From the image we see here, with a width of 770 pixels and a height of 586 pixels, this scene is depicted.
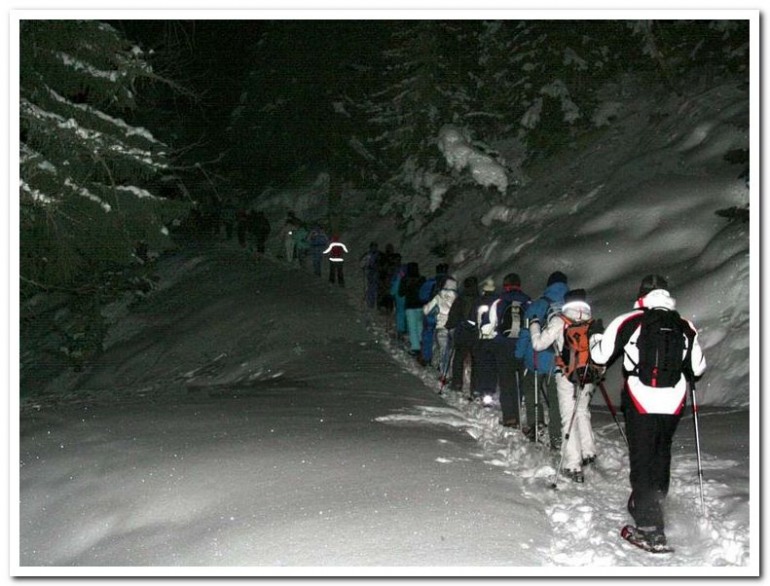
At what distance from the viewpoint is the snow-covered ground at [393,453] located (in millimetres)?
5715

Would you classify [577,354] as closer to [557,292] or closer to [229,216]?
[557,292]

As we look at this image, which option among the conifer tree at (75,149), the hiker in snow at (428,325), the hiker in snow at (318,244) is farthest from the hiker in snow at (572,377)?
the hiker in snow at (318,244)

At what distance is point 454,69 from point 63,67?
712 inches

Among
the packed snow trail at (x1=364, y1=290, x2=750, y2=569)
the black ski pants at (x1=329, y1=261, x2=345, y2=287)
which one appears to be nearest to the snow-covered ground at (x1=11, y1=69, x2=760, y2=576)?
the packed snow trail at (x1=364, y1=290, x2=750, y2=569)

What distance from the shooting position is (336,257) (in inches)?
981

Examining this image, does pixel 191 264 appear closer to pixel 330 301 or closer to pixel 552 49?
pixel 330 301

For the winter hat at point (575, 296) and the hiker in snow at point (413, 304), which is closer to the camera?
the winter hat at point (575, 296)

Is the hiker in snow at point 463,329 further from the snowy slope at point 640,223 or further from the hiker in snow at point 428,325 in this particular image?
the snowy slope at point 640,223

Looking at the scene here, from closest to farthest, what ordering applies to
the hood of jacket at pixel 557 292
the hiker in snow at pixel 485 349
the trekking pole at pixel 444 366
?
the hood of jacket at pixel 557 292
the hiker in snow at pixel 485 349
the trekking pole at pixel 444 366

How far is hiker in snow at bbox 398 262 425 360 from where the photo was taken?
15172 mm

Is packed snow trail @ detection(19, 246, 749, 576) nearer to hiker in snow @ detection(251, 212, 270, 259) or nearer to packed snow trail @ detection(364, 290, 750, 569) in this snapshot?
packed snow trail @ detection(364, 290, 750, 569)

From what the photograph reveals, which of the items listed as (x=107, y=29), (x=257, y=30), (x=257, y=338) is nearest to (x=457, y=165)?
(x=257, y=338)

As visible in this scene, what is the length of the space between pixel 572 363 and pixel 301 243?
23469 mm

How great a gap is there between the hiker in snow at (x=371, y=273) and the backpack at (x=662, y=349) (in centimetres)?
1477
